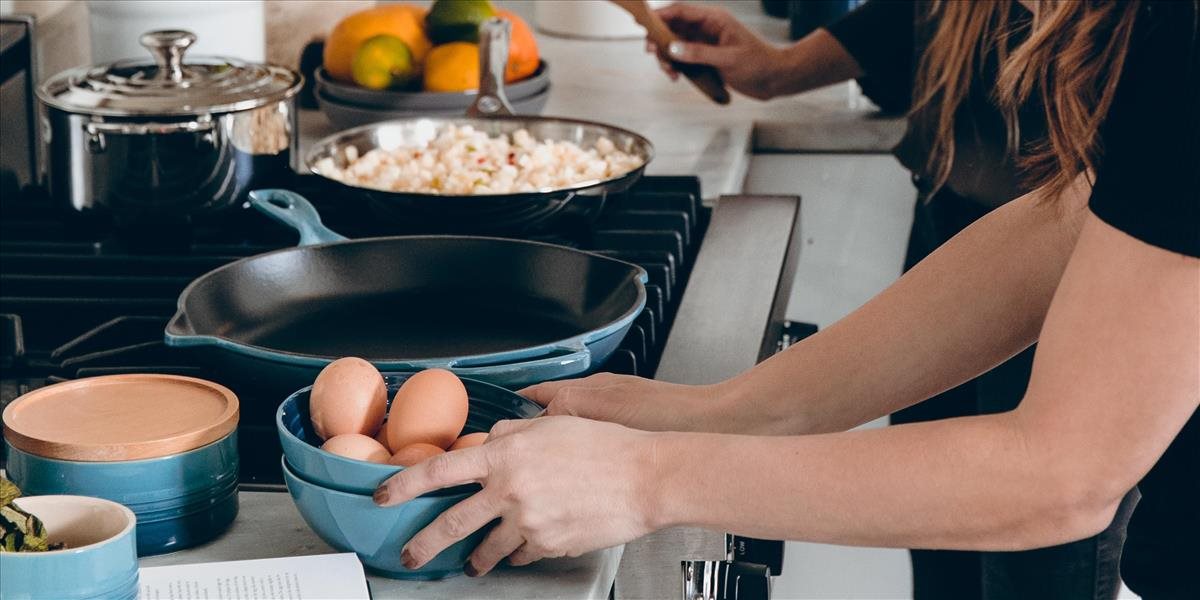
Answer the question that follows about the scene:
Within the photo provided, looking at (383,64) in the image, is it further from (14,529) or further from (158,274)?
(14,529)

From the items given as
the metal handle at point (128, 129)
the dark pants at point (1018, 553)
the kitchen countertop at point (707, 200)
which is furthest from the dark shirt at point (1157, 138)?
the metal handle at point (128, 129)

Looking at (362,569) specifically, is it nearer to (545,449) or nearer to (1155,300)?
(545,449)

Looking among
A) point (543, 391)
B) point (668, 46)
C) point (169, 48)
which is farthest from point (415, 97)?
point (543, 391)

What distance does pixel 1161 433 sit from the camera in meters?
0.75

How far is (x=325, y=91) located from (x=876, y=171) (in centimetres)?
82

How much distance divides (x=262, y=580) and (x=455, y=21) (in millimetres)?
1238

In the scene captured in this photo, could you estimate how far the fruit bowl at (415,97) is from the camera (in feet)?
6.09

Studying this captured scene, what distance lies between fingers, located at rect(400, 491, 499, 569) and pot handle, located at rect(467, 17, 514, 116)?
992 mm

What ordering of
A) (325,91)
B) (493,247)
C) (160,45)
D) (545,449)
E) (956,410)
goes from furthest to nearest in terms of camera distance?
(325,91)
(956,410)
(160,45)
(493,247)
(545,449)

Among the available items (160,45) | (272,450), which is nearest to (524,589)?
(272,450)

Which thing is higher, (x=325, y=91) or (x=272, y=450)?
(x=272, y=450)

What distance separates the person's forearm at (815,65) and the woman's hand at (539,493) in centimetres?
121

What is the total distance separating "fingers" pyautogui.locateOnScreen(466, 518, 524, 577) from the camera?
83 centimetres

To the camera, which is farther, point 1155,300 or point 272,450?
point 272,450
